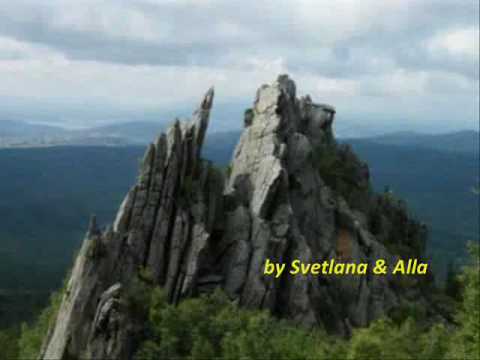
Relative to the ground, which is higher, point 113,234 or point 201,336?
point 113,234

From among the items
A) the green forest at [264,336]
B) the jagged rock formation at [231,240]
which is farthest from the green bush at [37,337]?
the green forest at [264,336]

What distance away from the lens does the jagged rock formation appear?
52062mm

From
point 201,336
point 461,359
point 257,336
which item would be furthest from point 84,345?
point 461,359

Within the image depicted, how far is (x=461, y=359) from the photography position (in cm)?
3872

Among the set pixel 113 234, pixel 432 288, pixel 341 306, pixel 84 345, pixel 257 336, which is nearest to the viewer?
pixel 257 336

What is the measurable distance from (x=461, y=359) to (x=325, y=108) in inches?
2846

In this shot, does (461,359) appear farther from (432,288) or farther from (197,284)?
(432,288)

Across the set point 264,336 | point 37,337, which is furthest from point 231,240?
point 264,336

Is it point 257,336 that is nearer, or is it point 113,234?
point 257,336

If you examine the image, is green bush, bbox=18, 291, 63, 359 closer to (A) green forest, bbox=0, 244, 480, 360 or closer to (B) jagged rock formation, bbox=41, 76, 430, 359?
(B) jagged rock formation, bbox=41, 76, 430, 359

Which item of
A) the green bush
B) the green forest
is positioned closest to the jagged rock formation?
the green forest

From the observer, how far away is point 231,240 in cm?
7200

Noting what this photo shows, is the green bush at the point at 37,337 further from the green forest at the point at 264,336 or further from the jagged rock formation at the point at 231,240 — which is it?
the green forest at the point at 264,336

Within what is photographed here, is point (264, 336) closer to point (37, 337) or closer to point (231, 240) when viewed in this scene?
point (231, 240)
